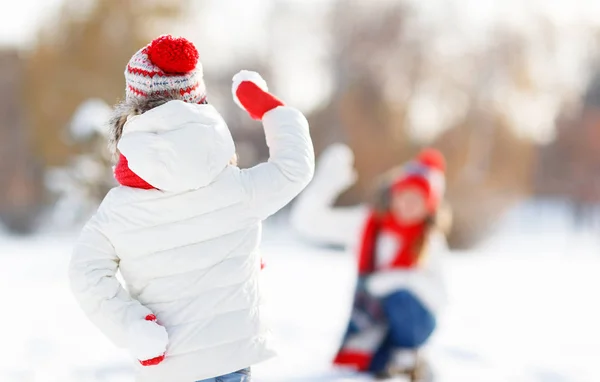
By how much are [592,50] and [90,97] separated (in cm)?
1212

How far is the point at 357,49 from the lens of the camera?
14805 mm

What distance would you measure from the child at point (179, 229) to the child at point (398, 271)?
5.27 ft

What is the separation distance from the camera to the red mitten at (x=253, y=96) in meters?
1.87

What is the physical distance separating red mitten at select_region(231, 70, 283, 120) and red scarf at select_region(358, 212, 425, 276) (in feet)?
5.91

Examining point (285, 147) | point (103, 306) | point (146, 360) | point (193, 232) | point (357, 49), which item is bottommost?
point (146, 360)

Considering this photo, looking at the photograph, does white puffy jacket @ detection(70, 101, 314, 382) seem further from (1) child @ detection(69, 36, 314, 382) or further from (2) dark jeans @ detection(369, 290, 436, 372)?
(2) dark jeans @ detection(369, 290, 436, 372)

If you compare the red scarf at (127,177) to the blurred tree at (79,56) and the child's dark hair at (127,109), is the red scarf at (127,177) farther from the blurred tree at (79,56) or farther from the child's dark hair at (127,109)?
the blurred tree at (79,56)

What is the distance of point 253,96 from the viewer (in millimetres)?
1876

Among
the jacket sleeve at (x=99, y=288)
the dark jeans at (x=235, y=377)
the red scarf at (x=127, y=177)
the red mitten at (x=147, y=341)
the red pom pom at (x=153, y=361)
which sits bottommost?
the dark jeans at (x=235, y=377)

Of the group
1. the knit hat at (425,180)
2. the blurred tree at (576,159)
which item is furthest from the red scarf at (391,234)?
the blurred tree at (576,159)

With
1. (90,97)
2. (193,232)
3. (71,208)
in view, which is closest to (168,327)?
(193,232)

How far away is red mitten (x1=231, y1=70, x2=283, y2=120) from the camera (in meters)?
1.87

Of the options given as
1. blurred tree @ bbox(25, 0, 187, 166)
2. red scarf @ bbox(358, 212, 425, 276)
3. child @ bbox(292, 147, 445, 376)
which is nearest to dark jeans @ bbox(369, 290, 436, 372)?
child @ bbox(292, 147, 445, 376)

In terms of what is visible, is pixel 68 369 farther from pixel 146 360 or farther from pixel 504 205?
pixel 504 205
